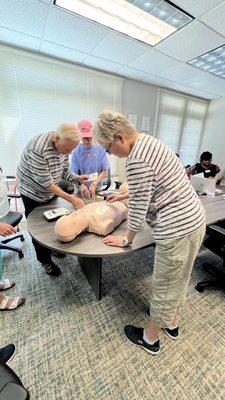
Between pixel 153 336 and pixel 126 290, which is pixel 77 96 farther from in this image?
pixel 153 336

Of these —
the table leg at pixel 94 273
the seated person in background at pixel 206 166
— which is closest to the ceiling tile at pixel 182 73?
the seated person in background at pixel 206 166

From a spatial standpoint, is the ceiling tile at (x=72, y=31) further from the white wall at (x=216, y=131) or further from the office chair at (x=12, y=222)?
the white wall at (x=216, y=131)

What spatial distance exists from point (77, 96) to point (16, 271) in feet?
9.36

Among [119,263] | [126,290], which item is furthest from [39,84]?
[126,290]

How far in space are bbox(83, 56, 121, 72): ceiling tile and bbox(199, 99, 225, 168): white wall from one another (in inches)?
125

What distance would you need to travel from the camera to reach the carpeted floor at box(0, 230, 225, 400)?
1.07 meters

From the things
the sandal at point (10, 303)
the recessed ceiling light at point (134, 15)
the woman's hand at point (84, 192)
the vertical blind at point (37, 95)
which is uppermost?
the recessed ceiling light at point (134, 15)

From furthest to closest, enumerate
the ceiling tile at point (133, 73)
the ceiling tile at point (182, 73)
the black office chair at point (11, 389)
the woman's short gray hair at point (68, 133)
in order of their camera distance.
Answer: the ceiling tile at point (133, 73) → the ceiling tile at point (182, 73) → the woman's short gray hair at point (68, 133) → the black office chair at point (11, 389)

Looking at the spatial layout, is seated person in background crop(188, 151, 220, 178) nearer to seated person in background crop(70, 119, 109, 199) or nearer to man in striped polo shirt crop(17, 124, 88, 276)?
seated person in background crop(70, 119, 109, 199)

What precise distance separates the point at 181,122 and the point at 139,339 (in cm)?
481

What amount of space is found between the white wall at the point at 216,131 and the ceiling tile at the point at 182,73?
6.07 ft

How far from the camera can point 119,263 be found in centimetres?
212

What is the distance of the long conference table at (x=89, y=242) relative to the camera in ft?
3.53

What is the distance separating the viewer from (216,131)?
16.1 ft
